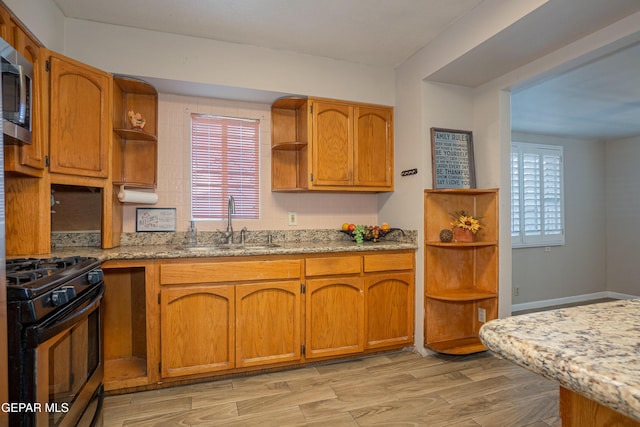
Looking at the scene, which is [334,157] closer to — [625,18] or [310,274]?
[310,274]

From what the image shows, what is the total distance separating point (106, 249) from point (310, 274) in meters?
1.42

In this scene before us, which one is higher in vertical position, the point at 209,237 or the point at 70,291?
the point at 209,237

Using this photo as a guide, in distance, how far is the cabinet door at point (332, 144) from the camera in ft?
9.14

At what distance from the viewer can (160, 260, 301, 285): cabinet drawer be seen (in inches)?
85.5

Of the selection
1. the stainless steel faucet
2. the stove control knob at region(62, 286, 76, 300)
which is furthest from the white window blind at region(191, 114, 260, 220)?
the stove control knob at region(62, 286, 76, 300)

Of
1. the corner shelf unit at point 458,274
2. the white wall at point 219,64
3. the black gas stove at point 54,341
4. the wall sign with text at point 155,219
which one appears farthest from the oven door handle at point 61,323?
the corner shelf unit at point 458,274

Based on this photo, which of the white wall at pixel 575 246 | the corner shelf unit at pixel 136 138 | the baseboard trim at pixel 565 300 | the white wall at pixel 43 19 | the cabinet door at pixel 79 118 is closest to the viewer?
the white wall at pixel 43 19

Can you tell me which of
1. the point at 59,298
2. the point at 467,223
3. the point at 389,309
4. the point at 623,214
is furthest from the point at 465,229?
the point at 623,214

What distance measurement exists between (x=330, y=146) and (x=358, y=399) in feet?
6.23

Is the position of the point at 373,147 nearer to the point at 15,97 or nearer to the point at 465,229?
the point at 465,229

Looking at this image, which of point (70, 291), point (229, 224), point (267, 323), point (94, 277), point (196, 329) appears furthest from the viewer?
point (229, 224)

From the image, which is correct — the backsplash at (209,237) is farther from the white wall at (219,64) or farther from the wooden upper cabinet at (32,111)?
the white wall at (219,64)

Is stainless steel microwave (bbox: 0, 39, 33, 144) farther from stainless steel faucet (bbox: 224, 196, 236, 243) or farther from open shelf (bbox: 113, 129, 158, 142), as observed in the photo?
stainless steel faucet (bbox: 224, 196, 236, 243)

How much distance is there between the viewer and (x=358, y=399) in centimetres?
208
